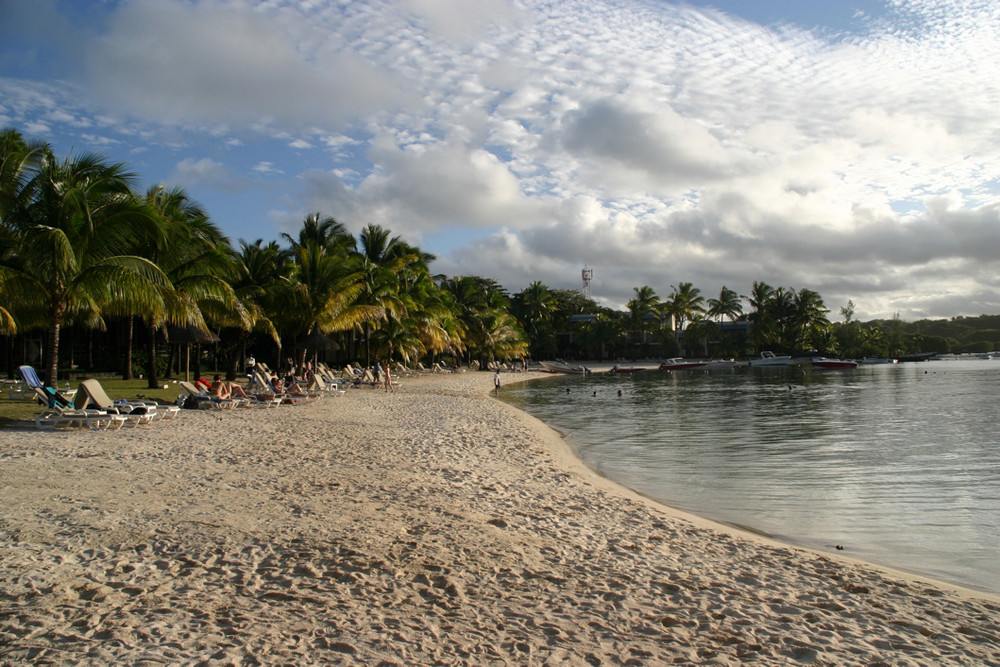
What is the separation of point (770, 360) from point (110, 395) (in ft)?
244

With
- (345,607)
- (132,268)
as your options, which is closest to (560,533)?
(345,607)

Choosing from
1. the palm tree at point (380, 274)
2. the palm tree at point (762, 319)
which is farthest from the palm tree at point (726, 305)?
the palm tree at point (380, 274)

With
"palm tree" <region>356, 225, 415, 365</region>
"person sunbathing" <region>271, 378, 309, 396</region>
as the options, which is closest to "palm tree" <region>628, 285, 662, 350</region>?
"palm tree" <region>356, 225, 415, 365</region>

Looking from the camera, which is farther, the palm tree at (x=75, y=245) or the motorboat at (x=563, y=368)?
the motorboat at (x=563, y=368)

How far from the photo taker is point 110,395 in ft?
55.4

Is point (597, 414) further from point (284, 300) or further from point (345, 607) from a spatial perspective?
point (345, 607)

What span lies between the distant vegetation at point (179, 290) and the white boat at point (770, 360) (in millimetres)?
30488

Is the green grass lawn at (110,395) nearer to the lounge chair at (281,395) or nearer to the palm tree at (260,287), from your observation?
the lounge chair at (281,395)

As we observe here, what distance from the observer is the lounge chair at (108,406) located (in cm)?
1118

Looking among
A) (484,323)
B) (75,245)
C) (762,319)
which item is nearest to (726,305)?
(762,319)

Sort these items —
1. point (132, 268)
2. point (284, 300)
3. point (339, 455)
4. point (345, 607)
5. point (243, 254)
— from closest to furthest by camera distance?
point (345, 607), point (339, 455), point (132, 268), point (284, 300), point (243, 254)

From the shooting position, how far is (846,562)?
585cm

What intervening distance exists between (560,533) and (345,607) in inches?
105

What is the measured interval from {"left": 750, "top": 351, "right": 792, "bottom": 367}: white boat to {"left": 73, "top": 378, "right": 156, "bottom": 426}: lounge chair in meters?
74.8
